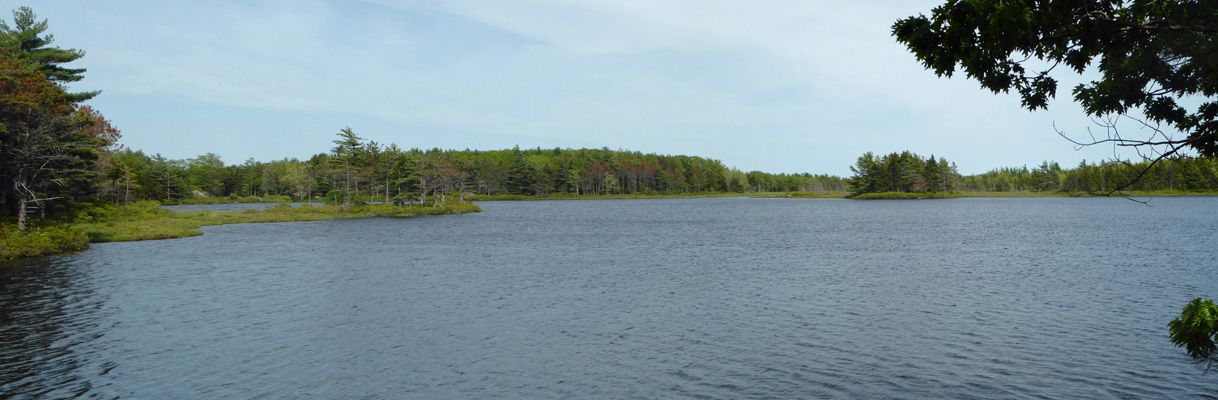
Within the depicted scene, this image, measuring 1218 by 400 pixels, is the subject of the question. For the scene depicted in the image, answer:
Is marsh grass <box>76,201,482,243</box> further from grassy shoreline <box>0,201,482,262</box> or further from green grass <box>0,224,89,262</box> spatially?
green grass <box>0,224,89,262</box>

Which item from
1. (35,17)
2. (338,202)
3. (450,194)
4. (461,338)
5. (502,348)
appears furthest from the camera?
(450,194)

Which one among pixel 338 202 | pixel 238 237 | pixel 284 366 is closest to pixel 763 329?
pixel 284 366

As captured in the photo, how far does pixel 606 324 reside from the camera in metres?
21.1

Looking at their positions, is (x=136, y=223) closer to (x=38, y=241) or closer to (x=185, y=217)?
(x=185, y=217)

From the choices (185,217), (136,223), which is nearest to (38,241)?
(136,223)

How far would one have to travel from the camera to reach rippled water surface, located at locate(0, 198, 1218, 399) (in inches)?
583

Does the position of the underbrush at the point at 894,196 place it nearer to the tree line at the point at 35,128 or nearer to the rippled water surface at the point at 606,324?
the rippled water surface at the point at 606,324

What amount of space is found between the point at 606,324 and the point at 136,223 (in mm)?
57482

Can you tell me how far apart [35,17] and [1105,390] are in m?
72.3

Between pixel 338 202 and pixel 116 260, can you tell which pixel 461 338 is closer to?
pixel 116 260

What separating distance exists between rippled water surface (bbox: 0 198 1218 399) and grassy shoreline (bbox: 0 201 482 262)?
2.63m

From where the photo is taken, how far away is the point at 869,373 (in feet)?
50.4

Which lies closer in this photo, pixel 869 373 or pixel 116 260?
pixel 869 373

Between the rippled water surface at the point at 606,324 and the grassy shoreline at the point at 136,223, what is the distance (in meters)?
2.63
